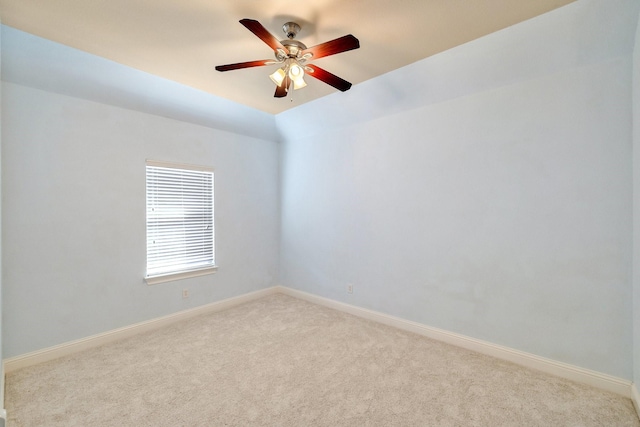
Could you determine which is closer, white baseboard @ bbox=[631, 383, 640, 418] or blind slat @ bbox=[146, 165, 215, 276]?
white baseboard @ bbox=[631, 383, 640, 418]

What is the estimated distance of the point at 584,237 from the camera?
2162mm

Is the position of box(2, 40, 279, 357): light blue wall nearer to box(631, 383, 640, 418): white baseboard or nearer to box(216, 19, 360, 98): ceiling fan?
box(216, 19, 360, 98): ceiling fan

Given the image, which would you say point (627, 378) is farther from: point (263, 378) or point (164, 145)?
point (164, 145)

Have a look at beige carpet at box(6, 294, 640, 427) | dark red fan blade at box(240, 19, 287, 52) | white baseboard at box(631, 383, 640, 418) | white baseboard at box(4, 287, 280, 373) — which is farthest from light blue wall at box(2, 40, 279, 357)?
white baseboard at box(631, 383, 640, 418)

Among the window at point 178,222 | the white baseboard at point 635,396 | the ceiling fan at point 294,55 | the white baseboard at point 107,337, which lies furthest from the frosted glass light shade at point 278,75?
the white baseboard at point 635,396

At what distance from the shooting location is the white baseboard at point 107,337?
2.38 m

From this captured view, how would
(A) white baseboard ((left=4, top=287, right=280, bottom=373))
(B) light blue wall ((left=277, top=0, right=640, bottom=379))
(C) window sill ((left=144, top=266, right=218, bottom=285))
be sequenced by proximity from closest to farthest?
(B) light blue wall ((left=277, top=0, right=640, bottom=379)), (A) white baseboard ((left=4, top=287, right=280, bottom=373)), (C) window sill ((left=144, top=266, right=218, bottom=285))

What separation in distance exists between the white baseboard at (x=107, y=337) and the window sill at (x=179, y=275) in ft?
1.37

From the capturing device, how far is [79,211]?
8.86 feet

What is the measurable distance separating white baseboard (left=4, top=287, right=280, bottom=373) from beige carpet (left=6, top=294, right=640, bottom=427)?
0.08 metres

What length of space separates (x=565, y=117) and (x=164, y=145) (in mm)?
3914

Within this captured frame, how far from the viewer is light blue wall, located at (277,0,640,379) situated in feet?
6.73

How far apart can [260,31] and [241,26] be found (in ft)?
1.78

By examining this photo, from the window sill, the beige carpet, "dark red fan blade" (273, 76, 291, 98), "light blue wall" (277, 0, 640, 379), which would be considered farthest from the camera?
the window sill
